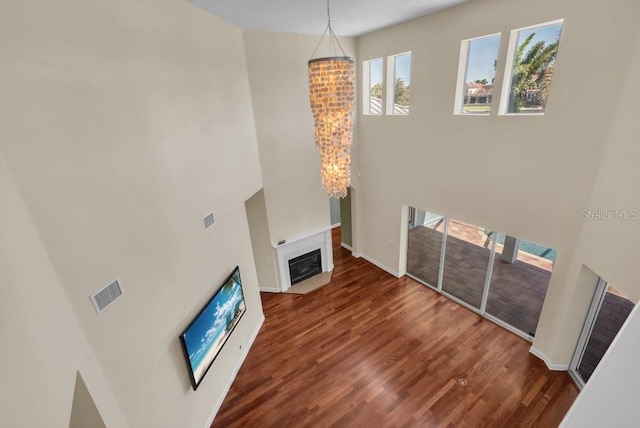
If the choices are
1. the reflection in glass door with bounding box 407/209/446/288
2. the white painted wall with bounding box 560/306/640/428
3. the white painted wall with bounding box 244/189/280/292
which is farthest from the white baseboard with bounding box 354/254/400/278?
the white painted wall with bounding box 560/306/640/428

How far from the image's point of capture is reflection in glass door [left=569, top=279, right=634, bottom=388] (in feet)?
15.6

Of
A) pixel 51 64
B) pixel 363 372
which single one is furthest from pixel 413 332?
pixel 51 64

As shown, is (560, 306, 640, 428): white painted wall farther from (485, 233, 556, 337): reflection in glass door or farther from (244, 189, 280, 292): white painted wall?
(244, 189, 280, 292): white painted wall

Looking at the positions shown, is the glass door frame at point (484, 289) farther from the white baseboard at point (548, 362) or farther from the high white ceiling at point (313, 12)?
the high white ceiling at point (313, 12)

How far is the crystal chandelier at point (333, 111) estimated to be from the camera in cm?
377

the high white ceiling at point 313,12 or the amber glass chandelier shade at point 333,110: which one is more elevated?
the high white ceiling at point 313,12

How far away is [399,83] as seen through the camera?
672cm

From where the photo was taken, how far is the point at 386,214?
7805 millimetres

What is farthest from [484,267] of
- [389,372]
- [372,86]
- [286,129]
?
[286,129]

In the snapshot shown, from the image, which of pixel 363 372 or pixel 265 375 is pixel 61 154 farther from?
pixel 363 372

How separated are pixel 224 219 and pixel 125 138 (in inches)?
87.9

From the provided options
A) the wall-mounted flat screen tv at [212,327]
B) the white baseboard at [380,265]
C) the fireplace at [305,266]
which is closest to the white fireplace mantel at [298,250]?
the fireplace at [305,266]

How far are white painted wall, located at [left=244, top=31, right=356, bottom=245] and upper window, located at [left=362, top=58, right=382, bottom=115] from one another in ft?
1.82

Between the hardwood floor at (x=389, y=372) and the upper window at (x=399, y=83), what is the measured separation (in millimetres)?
4588
